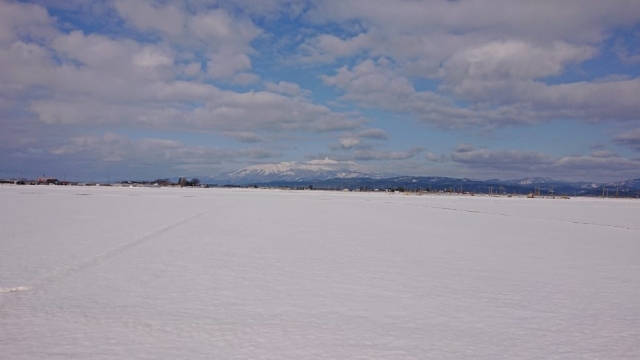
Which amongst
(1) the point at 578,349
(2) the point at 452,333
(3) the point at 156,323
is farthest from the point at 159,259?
(1) the point at 578,349

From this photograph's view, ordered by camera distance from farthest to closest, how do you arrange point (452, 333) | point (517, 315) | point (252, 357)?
point (517, 315)
point (452, 333)
point (252, 357)

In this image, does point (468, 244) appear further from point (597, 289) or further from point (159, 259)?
point (159, 259)

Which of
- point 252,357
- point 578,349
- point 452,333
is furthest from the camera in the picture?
point 452,333

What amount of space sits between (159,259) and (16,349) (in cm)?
487

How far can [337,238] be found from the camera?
12969 millimetres

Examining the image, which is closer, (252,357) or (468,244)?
(252,357)

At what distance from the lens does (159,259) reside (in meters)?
8.84

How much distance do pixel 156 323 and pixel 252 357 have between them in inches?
55.3

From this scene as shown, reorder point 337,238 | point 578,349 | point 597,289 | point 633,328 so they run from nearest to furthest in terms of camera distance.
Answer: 1. point 578,349
2. point 633,328
3. point 597,289
4. point 337,238

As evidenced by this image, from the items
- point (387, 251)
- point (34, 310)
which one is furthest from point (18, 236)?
point (387, 251)

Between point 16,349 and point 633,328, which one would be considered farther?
point 633,328

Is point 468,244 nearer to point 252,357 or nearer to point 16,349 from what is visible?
point 252,357

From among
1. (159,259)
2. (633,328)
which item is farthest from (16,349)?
(633,328)

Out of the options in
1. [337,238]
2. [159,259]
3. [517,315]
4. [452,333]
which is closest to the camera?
[452,333]
